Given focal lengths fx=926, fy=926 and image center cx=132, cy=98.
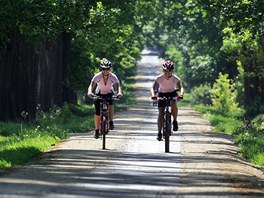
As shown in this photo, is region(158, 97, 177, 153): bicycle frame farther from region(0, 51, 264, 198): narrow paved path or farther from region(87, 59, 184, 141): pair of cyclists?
region(0, 51, 264, 198): narrow paved path

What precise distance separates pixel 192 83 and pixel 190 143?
207 feet

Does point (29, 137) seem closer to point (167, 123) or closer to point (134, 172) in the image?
point (167, 123)

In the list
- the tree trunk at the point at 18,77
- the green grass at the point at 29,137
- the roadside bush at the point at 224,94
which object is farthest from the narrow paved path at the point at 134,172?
the roadside bush at the point at 224,94

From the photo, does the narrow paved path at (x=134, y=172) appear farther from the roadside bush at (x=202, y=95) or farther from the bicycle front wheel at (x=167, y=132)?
the roadside bush at (x=202, y=95)

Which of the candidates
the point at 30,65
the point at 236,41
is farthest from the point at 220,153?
the point at 236,41

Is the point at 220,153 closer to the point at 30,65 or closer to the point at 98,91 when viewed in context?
the point at 98,91

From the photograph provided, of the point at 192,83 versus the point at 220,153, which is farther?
the point at 192,83

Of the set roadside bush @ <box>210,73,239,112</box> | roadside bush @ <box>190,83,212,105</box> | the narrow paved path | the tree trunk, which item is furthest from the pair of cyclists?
roadside bush @ <box>190,83,212,105</box>

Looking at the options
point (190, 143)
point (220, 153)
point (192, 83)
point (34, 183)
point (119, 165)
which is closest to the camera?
point (34, 183)

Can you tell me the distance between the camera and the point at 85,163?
16266mm

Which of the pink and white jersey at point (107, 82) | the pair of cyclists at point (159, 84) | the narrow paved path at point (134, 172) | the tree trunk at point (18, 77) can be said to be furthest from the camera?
the tree trunk at point (18, 77)

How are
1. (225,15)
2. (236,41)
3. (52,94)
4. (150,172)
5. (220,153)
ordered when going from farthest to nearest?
1. (236,41)
2. (52,94)
3. (225,15)
4. (220,153)
5. (150,172)

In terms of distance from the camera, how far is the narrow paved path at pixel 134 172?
40.1ft

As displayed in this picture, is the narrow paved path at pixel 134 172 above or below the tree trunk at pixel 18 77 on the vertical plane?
below
